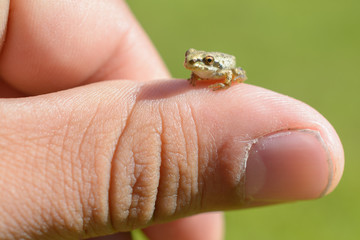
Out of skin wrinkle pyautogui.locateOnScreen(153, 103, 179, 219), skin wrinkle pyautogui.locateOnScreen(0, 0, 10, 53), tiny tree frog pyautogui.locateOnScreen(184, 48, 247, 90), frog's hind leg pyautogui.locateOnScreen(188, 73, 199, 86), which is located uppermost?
skin wrinkle pyautogui.locateOnScreen(0, 0, 10, 53)

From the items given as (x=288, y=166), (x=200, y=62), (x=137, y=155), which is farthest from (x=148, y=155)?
(x=200, y=62)

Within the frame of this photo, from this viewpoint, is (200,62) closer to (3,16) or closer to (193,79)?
(193,79)

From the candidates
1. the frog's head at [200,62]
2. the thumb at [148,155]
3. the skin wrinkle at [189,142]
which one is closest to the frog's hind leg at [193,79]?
the frog's head at [200,62]

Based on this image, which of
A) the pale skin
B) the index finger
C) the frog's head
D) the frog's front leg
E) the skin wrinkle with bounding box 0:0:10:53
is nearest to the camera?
the pale skin

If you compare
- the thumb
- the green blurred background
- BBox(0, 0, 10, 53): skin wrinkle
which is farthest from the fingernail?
the green blurred background

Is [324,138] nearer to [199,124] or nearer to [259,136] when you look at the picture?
[259,136]

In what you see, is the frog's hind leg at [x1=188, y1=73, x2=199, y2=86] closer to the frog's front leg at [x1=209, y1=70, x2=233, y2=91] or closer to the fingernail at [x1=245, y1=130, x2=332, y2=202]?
the frog's front leg at [x1=209, y1=70, x2=233, y2=91]

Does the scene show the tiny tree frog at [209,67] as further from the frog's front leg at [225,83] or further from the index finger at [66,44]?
the index finger at [66,44]
